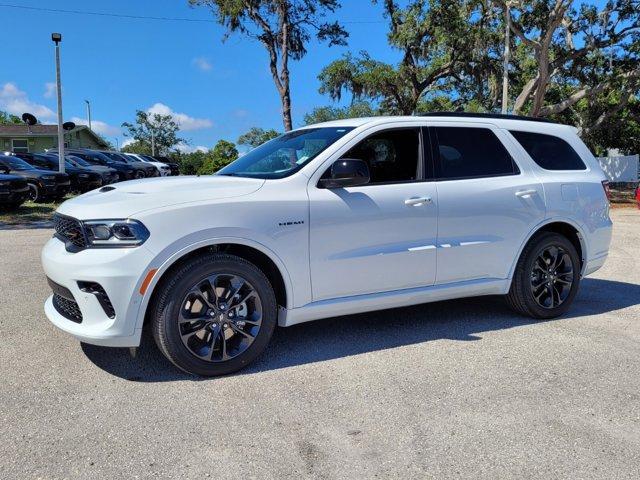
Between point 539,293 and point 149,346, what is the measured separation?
3.56 m

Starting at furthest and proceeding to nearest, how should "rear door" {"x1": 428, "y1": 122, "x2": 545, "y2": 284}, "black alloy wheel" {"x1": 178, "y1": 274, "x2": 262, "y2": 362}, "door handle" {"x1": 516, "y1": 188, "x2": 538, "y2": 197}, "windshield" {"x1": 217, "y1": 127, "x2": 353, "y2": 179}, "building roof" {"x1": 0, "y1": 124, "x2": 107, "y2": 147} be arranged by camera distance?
"building roof" {"x1": 0, "y1": 124, "x2": 107, "y2": 147}
"door handle" {"x1": 516, "y1": 188, "x2": 538, "y2": 197}
"rear door" {"x1": 428, "y1": 122, "x2": 545, "y2": 284}
"windshield" {"x1": 217, "y1": 127, "x2": 353, "y2": 179}
"black alloy wheel" {"x1": 178, "y1": 274, "x2": 262, "y2": 362}

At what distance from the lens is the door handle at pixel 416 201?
4414 mm

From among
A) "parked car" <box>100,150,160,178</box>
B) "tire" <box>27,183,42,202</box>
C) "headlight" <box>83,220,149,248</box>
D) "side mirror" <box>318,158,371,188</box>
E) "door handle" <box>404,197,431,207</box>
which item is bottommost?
"headlight" <box>83,220,149,248</box>

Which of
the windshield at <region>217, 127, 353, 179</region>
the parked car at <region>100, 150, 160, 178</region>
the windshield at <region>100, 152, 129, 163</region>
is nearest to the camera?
the windshield at <region>217, 127, 353, 179</region>

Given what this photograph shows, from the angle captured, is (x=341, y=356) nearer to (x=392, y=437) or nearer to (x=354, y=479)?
(x=392, y=437)

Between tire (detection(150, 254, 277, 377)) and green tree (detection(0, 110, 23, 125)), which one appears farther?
green tree (detection(0, 110, 23, 125))

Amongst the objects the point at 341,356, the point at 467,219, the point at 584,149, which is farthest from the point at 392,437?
the point at 584,149

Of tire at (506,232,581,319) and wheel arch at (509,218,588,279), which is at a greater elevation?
wheel arch at (509,218,588,279)

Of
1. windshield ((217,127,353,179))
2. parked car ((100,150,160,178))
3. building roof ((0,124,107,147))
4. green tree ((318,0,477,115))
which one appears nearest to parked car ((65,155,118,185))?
parked car ((100,150,160,178))

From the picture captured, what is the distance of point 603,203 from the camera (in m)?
5.52

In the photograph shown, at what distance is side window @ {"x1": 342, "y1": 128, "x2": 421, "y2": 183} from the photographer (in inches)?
175

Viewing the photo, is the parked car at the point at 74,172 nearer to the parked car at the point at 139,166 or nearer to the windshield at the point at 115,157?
the parked car at the point at 139,166

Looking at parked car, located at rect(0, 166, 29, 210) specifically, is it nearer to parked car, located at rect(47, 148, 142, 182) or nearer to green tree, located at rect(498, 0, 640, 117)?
parked car, located at rect(47, 148, 142, 182)

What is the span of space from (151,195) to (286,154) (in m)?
1.30
